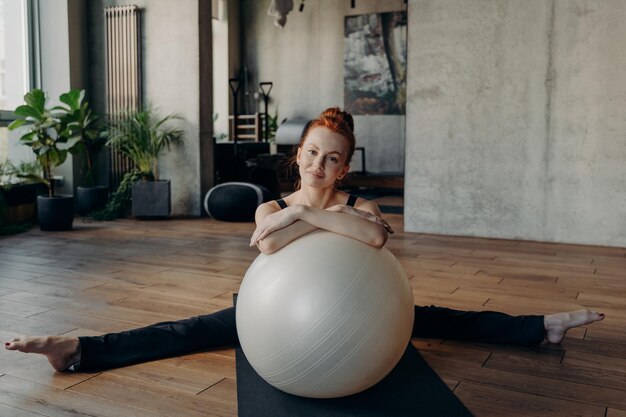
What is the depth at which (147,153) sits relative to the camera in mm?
6133

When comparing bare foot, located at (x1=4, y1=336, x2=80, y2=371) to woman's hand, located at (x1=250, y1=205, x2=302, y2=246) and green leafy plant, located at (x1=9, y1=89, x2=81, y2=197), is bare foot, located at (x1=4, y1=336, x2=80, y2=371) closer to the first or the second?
woman's hand, located at (x1=250, y1=205, x2=302, y2=246)

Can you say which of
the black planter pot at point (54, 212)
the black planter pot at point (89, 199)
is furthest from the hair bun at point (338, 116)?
the black planter pot at point (89, 199)

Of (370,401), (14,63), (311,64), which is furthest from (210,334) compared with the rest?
(311,64)

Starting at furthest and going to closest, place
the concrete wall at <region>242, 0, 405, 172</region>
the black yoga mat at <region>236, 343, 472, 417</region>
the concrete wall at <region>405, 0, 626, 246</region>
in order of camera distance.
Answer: the concrete wall at <region>242, 0, 405, 172</region>
the concrete wall at <region>405, 0, 626, 246</region>
the black yoga mat at <region>236, 343, 472, 417</region>

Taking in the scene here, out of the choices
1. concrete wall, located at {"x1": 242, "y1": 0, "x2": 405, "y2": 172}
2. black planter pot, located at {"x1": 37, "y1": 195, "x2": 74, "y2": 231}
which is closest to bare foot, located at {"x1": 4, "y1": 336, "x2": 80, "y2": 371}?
black planter pot, located at {"x1": 37, "y1": 195, "x2": 74, "y2": 231}

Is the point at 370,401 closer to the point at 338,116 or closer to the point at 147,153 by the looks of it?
the point at 338,116

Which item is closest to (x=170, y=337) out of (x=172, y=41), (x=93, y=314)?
(x=93, y=314)

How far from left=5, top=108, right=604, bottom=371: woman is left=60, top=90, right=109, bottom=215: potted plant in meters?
3.77

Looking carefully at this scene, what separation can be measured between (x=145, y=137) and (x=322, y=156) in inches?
175

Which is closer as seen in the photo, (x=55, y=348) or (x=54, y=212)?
(x=55, y=348)

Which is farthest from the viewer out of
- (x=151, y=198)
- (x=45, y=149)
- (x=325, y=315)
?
(x=151, y=198)

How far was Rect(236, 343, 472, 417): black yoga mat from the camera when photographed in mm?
1859

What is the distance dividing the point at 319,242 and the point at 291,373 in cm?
39

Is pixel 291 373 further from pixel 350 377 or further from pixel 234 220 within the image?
pixel 234 220
